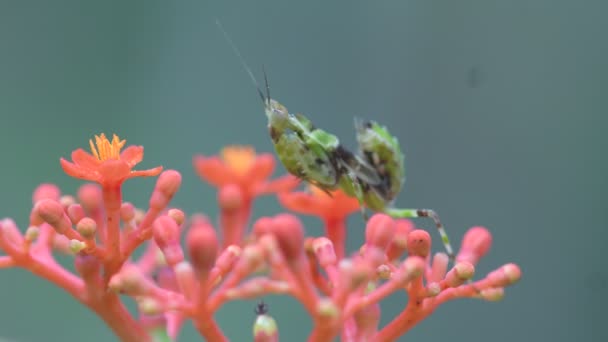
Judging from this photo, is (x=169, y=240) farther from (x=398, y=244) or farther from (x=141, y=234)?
(x=398, y=244)

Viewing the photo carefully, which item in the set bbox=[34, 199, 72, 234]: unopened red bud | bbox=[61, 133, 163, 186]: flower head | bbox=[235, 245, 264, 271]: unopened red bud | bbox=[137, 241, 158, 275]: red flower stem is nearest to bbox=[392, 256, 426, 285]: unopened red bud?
bbox=[235, 245, 264, 271]: unopened red bud

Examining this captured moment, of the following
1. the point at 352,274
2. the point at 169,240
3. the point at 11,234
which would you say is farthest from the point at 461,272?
the point at 11,234

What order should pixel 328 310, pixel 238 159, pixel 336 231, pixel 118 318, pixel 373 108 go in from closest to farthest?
pixel 328 310 < pixel 118 318 < pixel 336 231 < pixel 238 159 < pixel 373 108

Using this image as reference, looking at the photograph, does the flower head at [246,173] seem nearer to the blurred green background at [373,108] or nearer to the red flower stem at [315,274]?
the red flower stem at [315,274]

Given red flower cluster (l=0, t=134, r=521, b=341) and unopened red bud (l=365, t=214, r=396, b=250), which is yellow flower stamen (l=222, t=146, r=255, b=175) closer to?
red flower cluster (l=0, t=134, r=521, b=341)

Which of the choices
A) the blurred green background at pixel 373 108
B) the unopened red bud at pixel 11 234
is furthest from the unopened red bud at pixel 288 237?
the blurred green background at pixel 373 108

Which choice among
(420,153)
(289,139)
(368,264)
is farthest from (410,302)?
(420,153)

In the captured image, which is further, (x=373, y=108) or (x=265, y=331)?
(x=373, y=108)
